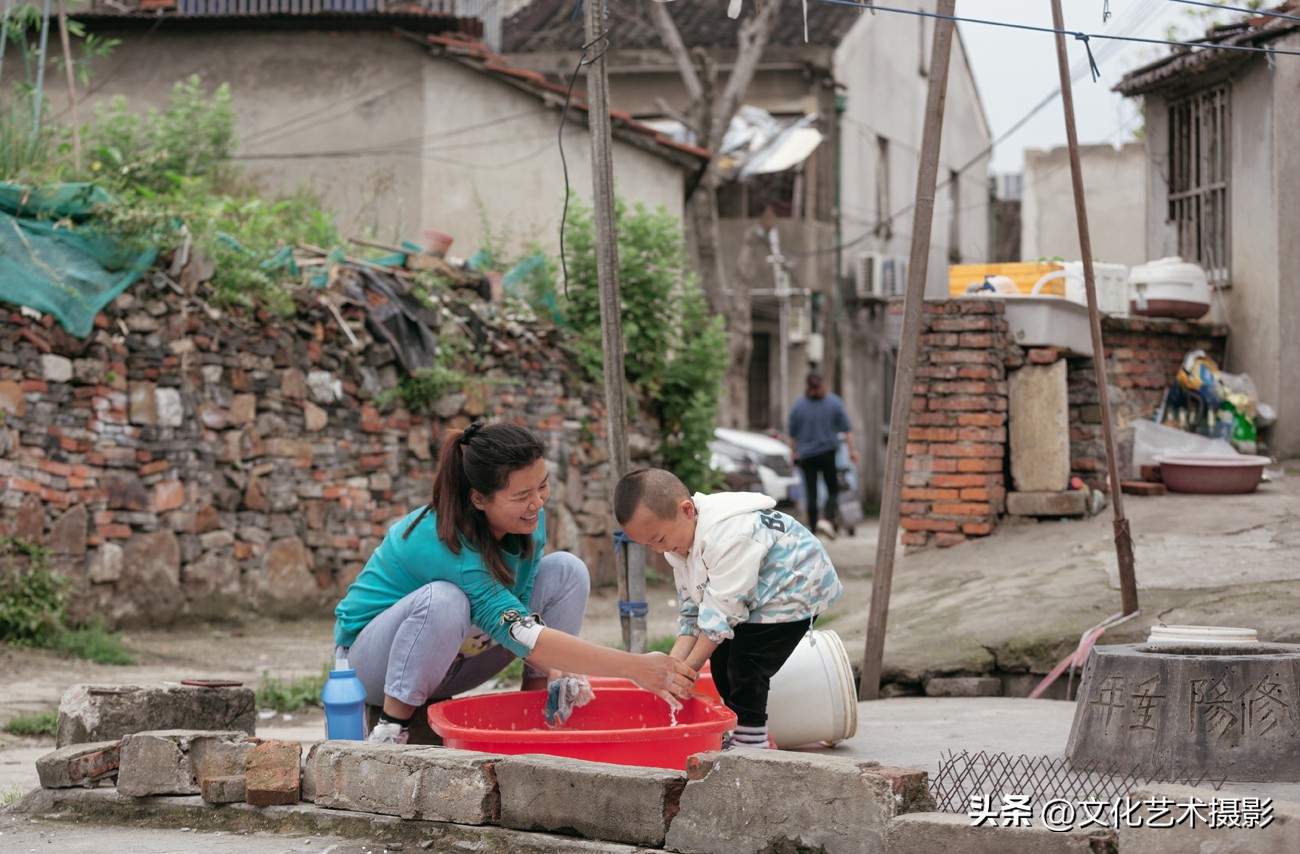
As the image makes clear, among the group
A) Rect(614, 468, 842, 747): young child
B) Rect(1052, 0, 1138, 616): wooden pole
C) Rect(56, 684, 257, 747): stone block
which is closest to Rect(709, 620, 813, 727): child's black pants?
Rect(614, 468, 842, 747): young child

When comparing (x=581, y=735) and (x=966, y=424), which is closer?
(x=581, y=735)

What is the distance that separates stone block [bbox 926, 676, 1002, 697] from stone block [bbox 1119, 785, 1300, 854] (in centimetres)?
371

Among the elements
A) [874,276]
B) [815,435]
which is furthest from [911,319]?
[874,276]

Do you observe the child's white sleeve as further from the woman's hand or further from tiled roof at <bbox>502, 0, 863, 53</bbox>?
tiled roof at <bbox>502, 0, 863, 53</bbox>

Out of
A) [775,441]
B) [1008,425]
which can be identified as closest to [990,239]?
[775,441]

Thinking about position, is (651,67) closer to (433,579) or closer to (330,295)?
(330,295)

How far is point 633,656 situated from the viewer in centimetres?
412

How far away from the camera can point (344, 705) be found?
4316 millimetres

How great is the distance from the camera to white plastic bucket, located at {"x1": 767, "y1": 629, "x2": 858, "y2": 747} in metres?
4.96

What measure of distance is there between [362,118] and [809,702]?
39.4 feet

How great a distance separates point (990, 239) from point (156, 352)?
25607 mm

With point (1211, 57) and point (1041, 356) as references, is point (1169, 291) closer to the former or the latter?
point (1211, 57)

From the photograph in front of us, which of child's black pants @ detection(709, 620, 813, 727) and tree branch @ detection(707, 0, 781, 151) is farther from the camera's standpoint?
tree branch @ detection(707, 0, 781, 151)

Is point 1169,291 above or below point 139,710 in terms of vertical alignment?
above
